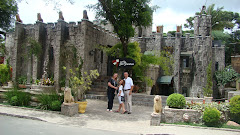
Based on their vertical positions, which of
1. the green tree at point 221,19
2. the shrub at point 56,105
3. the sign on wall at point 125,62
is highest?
the green tree at point 221,19

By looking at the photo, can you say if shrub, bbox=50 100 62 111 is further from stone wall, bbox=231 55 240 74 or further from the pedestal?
stone wall, bbox=231 55 240 74

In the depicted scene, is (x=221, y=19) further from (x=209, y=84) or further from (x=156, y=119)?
(x=156, y=119)

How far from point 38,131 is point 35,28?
541 inches

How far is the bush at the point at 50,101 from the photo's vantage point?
928cm

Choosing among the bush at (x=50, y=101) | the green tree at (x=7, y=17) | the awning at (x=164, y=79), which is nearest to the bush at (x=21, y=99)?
the bush at (x=50, y=101)

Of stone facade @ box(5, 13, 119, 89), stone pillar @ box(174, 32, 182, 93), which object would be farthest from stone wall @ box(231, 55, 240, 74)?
stone facade @ box(5, 13, 119, 89)

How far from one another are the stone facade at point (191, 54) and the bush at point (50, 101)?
1387cm

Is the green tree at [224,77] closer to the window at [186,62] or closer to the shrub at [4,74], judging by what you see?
the window at [186,62]

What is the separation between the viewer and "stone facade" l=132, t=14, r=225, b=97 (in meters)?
21.3

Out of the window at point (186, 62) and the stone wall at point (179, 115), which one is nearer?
the stone wall at point (179, 115)

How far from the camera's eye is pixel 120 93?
9.83m

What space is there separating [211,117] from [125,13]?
882 cm

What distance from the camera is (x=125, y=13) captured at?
46.0 ft

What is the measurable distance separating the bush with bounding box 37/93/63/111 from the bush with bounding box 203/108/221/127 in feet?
19.2
